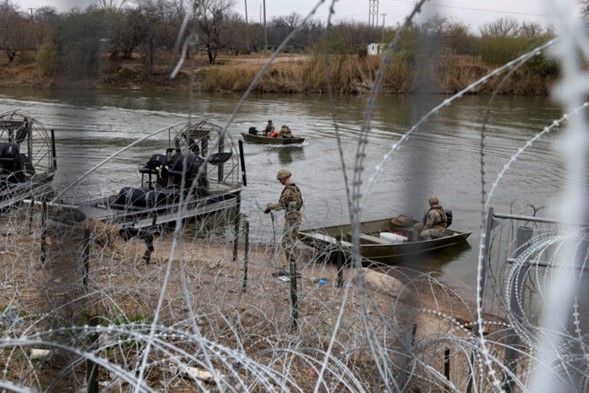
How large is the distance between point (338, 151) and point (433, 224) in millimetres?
12587

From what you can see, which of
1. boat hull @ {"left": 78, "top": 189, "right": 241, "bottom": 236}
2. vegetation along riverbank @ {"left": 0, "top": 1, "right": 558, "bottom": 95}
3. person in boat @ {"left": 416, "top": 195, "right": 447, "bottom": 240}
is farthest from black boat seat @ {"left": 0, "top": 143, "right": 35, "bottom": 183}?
person in boat @ {"left": 416, "top": 195, "right": 447, "bottom": 240}

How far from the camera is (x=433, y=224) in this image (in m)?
13.6

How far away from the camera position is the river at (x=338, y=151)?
55.3 feet

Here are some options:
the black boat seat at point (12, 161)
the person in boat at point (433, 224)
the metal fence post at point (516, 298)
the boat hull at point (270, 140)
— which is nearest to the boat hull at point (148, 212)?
the black boat seat at point (12, 161)

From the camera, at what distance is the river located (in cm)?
1686

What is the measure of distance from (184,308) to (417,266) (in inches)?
299

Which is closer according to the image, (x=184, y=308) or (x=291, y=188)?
(x=184, y=308)

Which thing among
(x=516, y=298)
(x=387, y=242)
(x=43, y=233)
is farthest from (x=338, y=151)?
(x=516, y=298)

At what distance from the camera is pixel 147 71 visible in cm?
4047

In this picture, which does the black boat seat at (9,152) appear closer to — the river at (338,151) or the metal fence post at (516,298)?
the river at (338,151)

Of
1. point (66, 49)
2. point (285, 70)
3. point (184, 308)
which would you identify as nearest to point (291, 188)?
point (184, 308)

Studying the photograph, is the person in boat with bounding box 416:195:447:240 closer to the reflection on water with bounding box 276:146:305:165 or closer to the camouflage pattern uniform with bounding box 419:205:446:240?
the camouflage pattern uniform with bounding box 419:205:446:240

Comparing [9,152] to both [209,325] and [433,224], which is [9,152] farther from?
[209,325]

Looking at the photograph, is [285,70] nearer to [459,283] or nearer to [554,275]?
[459,283]
